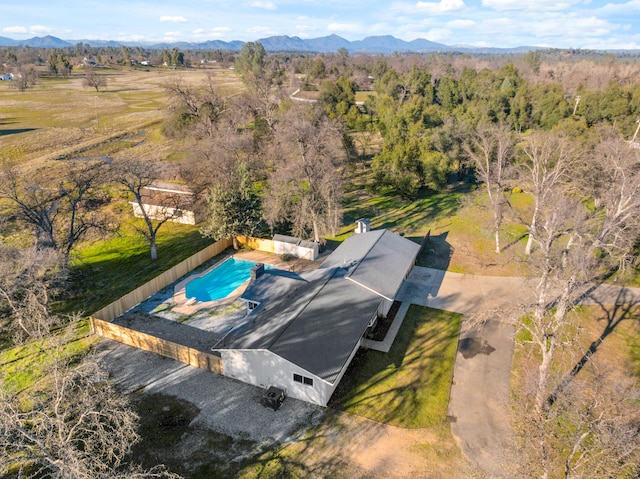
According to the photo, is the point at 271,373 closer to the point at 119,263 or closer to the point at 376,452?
the point at 376,452

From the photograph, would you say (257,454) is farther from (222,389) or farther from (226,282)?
(226,282)

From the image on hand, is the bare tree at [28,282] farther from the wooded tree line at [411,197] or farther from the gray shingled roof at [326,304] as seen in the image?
the gray shingled roof at [326,304]

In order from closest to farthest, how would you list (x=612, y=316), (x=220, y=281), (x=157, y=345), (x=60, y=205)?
(x=157, y=345) < (x=612, y=316) < (x=220, y=281) < (x=60, y=205)

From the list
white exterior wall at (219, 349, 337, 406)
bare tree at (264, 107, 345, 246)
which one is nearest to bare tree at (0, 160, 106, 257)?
bare tree at (264, 107, 345, 246)

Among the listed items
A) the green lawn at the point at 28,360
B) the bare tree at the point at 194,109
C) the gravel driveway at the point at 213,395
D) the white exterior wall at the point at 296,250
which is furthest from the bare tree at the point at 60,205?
the white exterior wall at the point at 296,250

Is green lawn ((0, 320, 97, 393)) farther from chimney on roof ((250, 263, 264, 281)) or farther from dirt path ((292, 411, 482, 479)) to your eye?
dirt path ((292, 411, 482, 479))

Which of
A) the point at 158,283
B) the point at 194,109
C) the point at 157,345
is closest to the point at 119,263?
the point at 158,283
